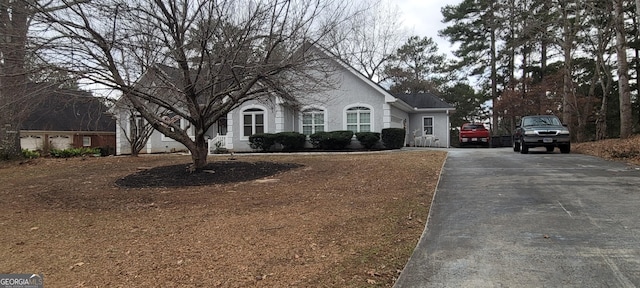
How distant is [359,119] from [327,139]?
2330 millimetres

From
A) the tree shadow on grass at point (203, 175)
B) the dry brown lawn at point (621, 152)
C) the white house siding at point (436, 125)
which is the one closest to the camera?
the tree shadow on grass at point (203, 175)

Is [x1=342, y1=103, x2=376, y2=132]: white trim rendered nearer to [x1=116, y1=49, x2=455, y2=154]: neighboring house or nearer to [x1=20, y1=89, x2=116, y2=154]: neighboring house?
[x1=116, y1=49, x2=455, y2=154]: neighboring house

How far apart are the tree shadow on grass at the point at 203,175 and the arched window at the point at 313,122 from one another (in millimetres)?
9241

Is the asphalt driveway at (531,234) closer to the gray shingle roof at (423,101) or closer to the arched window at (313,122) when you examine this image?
the arched window at (313,122)

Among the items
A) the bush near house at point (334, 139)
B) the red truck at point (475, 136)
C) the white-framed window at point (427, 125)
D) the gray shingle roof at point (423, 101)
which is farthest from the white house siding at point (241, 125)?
the red truck at point (475, 136)

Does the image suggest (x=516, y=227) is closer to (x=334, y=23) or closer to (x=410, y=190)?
(x=410, y=190)

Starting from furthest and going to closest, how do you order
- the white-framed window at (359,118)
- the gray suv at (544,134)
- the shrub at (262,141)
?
1. the white-framed window at (359,118)
2. the shrub at (262,141)
3. the gray suv at (544,134)

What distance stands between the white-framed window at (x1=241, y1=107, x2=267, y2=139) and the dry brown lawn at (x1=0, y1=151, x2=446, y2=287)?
11.9 metres

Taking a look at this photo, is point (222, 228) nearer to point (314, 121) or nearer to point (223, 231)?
point (223, 231)

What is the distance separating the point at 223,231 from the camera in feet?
19.5

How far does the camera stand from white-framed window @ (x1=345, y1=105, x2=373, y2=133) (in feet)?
71.1

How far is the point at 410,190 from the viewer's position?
838 centimetres

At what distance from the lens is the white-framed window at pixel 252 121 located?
74.3ft

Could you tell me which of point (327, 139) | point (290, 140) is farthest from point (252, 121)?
point (327, 139)
